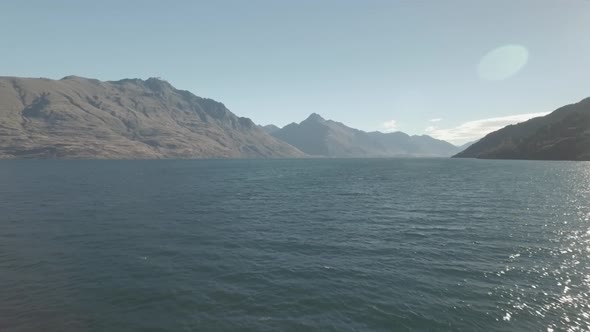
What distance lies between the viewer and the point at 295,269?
33.2 meters

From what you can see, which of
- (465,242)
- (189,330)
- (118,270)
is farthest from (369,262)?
(118,270)

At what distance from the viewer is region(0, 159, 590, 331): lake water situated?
922 inches

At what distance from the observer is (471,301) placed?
26.1 metres

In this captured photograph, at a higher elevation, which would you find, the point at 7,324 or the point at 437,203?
the point at 437,203

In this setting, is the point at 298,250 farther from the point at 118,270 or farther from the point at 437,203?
the point at 437,203

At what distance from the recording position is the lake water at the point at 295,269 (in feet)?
76.8

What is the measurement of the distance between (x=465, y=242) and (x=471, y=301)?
19.0 meters

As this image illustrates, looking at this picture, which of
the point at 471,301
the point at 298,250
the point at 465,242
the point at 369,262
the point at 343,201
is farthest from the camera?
the point at 343,201

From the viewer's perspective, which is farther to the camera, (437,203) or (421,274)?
(437,203)

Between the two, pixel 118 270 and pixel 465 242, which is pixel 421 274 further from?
pixel 118 270

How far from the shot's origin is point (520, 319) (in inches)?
922

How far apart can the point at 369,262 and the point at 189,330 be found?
21704mm

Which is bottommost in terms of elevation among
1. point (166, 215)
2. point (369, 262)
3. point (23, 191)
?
point (23, 191)

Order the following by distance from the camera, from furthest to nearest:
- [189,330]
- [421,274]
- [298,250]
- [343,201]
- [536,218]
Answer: [343,201] → [536,218] → [298,250] → [421,274] → [189,330]
